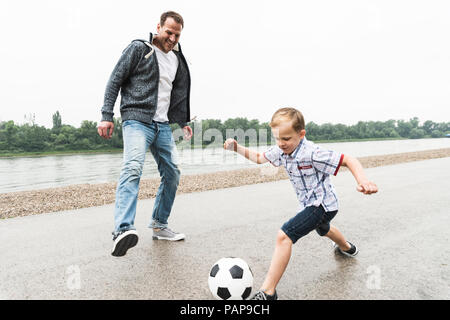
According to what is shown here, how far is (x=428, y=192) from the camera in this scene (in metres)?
6.50

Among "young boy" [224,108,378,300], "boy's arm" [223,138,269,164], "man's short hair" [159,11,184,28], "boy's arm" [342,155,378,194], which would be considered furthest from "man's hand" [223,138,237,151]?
"man's short hair" [159,11,184,28]

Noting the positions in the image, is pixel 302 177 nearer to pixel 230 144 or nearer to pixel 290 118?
pixel 290 118

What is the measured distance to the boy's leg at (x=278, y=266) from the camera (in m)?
2.24

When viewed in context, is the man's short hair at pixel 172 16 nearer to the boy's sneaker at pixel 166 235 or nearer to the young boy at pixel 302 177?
the young boy at pixel 302 177

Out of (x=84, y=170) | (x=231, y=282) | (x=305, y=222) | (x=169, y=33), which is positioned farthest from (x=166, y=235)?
(x=84, y=170)

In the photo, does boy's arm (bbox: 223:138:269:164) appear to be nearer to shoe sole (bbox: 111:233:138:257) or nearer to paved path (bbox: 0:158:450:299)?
paved path (bbox: 0:158:450:299)

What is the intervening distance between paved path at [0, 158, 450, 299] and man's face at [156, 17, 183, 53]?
2.09m

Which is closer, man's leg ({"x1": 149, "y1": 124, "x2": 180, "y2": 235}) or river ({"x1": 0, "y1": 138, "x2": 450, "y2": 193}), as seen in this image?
man's leg ({"x1": 149, "y1": 124, "x2": 180, "y2": 235})

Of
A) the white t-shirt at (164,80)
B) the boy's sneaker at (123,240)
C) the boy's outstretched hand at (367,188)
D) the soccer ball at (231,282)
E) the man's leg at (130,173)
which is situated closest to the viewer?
the boy's outstretched hand at (367,188)

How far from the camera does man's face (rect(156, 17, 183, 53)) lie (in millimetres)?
3205

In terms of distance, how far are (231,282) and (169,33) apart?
2385mm

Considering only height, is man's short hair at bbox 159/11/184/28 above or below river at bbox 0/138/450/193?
above

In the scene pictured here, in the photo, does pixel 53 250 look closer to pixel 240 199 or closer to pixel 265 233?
pixel 265 233

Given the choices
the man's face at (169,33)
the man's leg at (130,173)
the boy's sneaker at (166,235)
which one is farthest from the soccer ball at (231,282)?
the man's face at (169,33)
